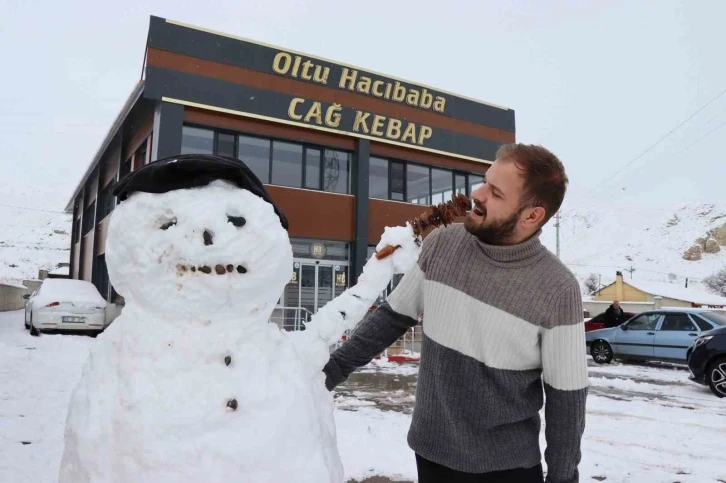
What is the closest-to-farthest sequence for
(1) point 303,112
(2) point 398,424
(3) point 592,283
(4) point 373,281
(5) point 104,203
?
1. (4) point 373,281
2. (2) point 398,424
3. (1) point 303,112
4. (5) point 104,203
5. (3) point 592,283

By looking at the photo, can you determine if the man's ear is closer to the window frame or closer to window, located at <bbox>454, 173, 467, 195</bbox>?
the window frame

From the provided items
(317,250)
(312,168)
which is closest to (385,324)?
(317,250)

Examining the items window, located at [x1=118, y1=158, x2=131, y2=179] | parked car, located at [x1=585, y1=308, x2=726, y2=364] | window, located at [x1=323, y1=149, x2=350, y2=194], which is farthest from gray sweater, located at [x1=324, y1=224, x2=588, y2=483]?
window, located at [x1=118, y1=158, x2=131, y2=179]

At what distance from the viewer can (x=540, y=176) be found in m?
1.69

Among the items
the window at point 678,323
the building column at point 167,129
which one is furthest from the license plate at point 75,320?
the window at point 678,323

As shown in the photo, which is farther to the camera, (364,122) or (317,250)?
(364,122)

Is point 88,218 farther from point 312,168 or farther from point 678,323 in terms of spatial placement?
point 678,323

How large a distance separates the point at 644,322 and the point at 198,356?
11.8m

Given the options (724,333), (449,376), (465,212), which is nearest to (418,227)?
(465,212)

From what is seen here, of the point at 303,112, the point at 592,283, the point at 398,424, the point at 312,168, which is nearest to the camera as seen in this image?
the point at 398,424

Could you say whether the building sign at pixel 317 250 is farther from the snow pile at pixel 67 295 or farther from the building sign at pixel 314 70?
the snow pile at pixel 67 295

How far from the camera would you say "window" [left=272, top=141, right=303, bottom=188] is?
46.5ft

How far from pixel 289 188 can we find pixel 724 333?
34.1 feet

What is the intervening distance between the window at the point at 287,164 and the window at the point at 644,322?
9.24m
